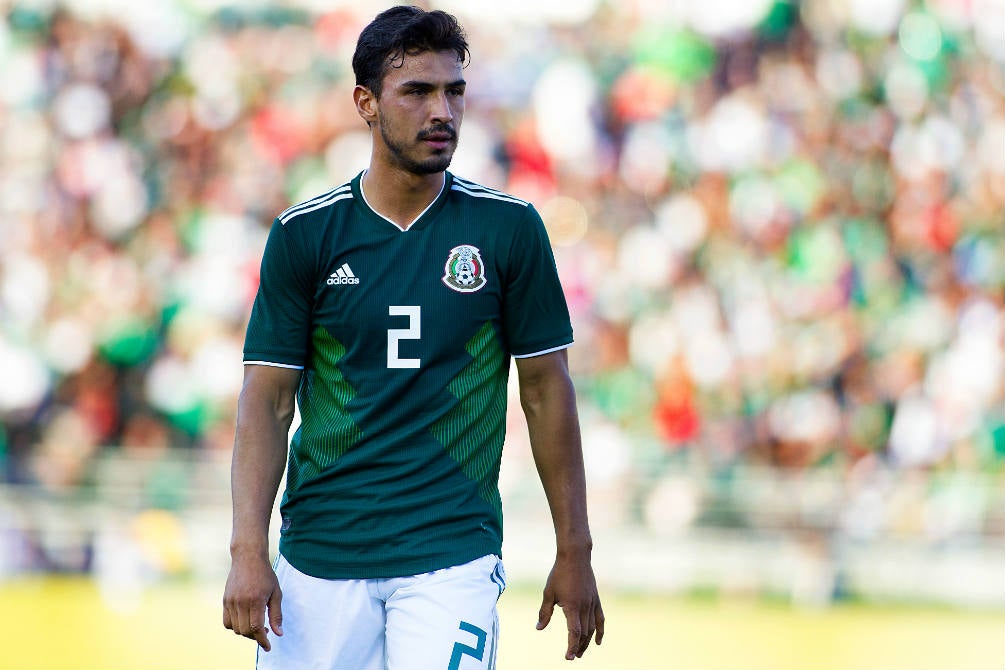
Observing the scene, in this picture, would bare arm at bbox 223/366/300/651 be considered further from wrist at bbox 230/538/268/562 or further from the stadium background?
the stadium background

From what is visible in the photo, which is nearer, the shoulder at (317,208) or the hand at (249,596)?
the hand at (249,596)

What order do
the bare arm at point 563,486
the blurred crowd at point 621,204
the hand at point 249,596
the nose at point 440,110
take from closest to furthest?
the hand at point 249,596
the nose at point 440,110
the bare arm at point 563,486
the blurred crowd at point 621,204

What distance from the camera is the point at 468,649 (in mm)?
3570

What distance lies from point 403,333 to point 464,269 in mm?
229

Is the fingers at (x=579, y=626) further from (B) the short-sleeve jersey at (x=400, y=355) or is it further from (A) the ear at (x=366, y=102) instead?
(A) the ear at (x=366, y=102)

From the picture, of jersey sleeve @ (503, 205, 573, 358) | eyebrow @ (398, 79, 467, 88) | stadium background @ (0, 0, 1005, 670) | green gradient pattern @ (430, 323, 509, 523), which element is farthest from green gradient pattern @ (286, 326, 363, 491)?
stadium background @ (0, 0, 1005, 670)

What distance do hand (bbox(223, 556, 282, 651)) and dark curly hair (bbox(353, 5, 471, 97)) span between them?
123 centimetres

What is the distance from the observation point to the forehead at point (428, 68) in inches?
145

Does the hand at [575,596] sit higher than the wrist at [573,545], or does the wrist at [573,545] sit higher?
the wrist at [573,545]

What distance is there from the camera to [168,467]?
35.6 ft

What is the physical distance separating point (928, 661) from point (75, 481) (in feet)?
20.1

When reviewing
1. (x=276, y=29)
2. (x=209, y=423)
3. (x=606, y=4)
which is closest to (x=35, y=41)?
(x=276, y=29)

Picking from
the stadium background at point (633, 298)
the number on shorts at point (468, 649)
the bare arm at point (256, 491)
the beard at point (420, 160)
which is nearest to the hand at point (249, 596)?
the bare arm at point (256, 491)

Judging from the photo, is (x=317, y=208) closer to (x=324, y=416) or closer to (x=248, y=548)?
(x=324, y=416)
